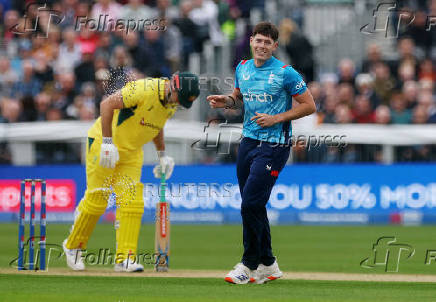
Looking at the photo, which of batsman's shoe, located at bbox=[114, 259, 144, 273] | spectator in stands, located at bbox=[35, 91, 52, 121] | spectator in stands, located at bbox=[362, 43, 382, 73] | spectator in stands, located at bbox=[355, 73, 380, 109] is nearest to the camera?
batsman's shoe, located at bbox=[114, 259, 144, 273]

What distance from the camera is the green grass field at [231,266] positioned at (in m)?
9.52

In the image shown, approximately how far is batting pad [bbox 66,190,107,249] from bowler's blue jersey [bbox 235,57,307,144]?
253 centimetres

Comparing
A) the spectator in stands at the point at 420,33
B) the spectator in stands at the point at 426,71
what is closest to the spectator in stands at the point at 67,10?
the spectator in stands at the point at 420,33

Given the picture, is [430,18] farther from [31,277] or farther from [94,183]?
[31,277]

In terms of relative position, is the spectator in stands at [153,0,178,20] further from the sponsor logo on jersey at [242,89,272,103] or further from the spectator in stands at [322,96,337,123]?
the sponsor logo on jersey at [242,89,272,103]

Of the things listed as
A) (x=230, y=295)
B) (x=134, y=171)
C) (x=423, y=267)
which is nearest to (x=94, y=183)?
(x=134, y=171)

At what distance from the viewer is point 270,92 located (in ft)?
34.9

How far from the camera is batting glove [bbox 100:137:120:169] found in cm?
1180

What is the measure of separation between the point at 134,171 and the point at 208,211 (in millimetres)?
9793

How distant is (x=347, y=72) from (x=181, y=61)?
406cm

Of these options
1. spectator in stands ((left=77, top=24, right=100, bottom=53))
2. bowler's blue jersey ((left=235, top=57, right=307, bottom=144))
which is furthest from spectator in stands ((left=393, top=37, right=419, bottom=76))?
bowler's blue jersey ((left=235, top=57, right=307, bottom=144))

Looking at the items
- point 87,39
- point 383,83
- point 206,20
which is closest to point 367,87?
point 383,83

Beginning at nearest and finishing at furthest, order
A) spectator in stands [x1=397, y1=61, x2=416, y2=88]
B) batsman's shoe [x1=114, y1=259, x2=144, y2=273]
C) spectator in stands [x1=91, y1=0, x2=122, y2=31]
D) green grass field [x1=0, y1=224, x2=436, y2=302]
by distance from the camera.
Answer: green grass field [x1=0, y1=224, x2=436, y2=302] < batsman's shoe [x1=114, y1=259, x2=144, y2=273] < spectator in stands [x1=397, y1=61, x2=416, y2=88] < spectator in stands [x1=91, y1=0, x2=122, y2=31]

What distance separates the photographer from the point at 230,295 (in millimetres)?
9547
